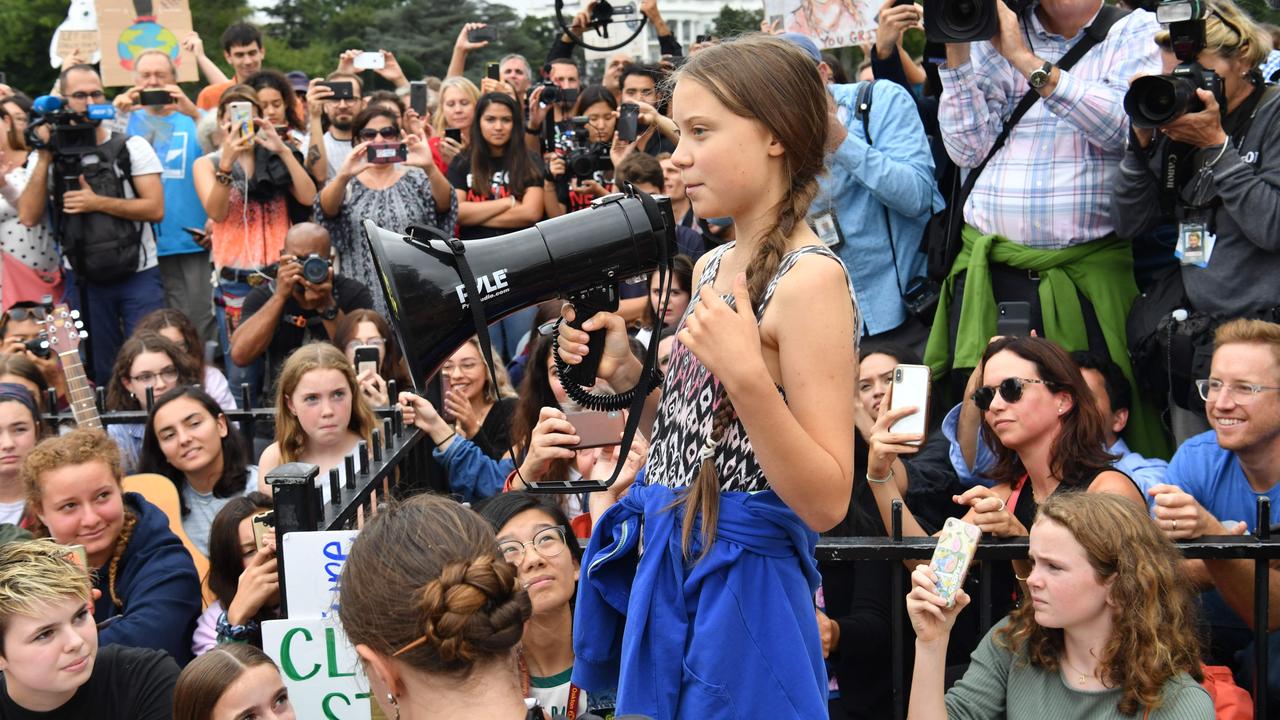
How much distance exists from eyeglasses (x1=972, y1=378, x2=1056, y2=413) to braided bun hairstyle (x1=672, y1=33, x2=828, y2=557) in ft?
6.26

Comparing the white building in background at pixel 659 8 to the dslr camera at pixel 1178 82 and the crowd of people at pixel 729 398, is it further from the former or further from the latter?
the dslr camera at pixel 1178 82

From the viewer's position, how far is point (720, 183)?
233 centimetres

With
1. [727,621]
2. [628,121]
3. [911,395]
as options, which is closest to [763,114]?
[727,621]

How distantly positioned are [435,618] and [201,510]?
3525 mm

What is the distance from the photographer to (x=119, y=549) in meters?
4.49

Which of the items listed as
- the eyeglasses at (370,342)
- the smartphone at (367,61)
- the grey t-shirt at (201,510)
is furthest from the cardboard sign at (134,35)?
the grey t-shirt at (201,510)

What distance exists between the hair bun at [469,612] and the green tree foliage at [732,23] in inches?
47.1

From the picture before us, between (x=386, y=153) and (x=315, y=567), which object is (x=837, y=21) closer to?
(x=386, y=153)

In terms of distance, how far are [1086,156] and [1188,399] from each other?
94cm

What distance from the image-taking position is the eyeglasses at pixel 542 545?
12.1 feet

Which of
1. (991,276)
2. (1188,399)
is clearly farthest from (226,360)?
(1188,399)

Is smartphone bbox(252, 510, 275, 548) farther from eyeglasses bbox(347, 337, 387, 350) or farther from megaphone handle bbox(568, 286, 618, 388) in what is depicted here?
eyeglasses bbox(347, 337, 387, 350)

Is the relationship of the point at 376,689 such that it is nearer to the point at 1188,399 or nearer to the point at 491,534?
the point at 491,534

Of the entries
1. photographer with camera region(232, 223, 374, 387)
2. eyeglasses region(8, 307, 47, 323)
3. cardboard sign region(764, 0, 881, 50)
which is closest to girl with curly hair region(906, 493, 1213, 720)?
cardboard sign region(764, 0, 881, 50)
